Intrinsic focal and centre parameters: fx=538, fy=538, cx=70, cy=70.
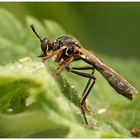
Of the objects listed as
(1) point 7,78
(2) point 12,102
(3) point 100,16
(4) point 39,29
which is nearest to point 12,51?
(4) point 39,29

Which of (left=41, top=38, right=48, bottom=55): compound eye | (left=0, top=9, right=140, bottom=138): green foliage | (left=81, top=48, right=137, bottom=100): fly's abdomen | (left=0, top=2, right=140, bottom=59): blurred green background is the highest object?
(left=0, top=9, right=140, bottom=138): green foliage

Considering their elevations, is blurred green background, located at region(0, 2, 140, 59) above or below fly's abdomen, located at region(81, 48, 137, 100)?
below

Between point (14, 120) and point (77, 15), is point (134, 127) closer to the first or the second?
point (14, 120)

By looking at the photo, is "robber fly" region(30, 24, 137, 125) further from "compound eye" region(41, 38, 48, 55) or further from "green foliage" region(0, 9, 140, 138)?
"green foliage" region(0, 9, 140, 138)

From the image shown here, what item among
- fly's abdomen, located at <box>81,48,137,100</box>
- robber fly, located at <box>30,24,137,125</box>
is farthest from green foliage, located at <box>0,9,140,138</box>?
fly's abdomen, located at <box>81,48,137,100</box>

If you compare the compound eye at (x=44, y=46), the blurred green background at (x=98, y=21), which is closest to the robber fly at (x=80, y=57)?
the compound eye at (x=44, y=46)

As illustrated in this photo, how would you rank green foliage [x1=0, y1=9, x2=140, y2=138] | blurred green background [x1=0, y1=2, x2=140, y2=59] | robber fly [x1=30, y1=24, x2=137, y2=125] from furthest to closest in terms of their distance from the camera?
blurred green background [x1=0, y1=2, x2=140, y2=59] → robber fly [x1=30, y1=24, x2=137, y2=125] → green foliage [x1=0, y1=9, x2=140, y2=138]

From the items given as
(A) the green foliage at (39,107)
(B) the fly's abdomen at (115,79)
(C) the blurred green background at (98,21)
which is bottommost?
(C) the blurred green background at (98,21)

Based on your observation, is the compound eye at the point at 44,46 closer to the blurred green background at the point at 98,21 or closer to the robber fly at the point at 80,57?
the robber fly at the point at 80,57

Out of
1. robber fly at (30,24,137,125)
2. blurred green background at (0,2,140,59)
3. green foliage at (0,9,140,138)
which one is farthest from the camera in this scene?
blurred green background at (0,2,140,59)
